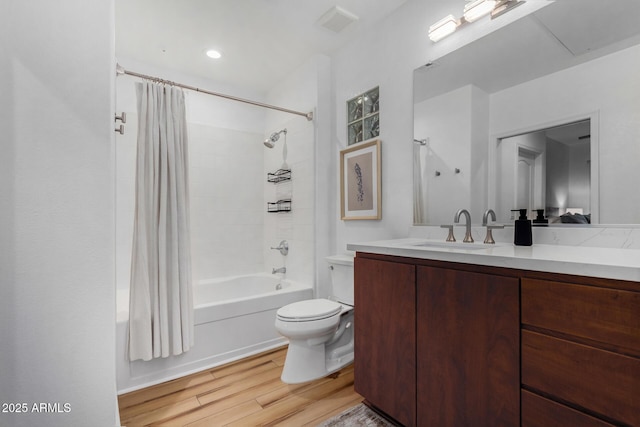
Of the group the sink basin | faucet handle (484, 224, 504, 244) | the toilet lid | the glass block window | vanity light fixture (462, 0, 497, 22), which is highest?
vanity light fixture (462, 0, 497, 22)

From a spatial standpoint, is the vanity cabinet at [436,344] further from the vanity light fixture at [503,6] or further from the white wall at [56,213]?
the vanity light fixture at [503,6]

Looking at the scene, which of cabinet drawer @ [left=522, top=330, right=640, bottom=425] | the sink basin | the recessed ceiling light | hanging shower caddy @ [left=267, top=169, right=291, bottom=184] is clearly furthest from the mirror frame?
the recessed ceiling light

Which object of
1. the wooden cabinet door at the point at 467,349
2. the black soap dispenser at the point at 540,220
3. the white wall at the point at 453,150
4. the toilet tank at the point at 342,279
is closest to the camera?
the wooden cabinet door at the point at 467,349

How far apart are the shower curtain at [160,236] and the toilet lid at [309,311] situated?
706 millimetres

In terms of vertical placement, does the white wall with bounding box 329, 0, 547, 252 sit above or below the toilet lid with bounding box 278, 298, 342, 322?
above

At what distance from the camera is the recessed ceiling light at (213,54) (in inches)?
100

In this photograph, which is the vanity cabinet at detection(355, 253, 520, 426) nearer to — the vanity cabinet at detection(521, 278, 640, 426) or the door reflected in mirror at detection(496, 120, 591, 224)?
the vanity cabinet at detection(521, 278, 640, 426)

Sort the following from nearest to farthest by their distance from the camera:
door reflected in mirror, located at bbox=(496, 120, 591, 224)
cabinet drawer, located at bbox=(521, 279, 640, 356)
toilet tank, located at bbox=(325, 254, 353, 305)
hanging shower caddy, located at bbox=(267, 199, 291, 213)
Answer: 1. cabinet drawer, located at bbox=(521, 279, 640, 356)
2. door reflected in mirror, located at bbox=(496, 120, 591, 224)
3. toilet tank, located at bbox=(325, 254, 353, 305)
4. hanging shower caddy, located at bbox=(267, 199, 291, 213)

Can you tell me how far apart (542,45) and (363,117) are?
119 cm

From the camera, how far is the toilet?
180 centimetres

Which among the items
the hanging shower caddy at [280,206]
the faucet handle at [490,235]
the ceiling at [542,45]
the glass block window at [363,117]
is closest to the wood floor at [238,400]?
the faucet handle at [490,235]

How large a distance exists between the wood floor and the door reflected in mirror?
4.66 feet

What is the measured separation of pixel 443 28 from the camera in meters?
1.75

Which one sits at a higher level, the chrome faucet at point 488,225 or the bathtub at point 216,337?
the chrome faucet at point 488,225
